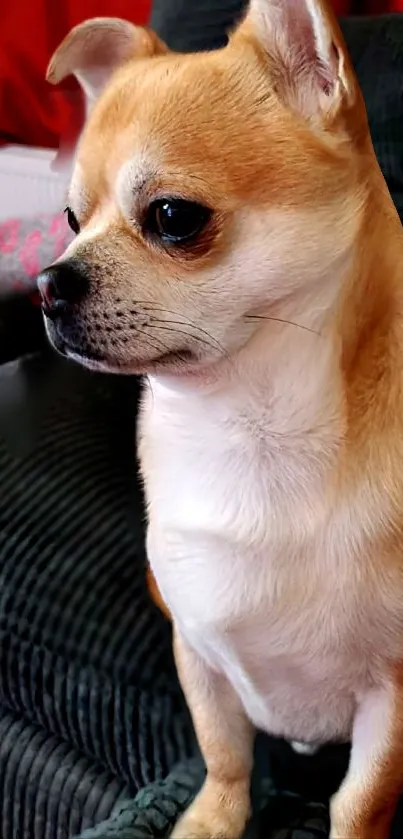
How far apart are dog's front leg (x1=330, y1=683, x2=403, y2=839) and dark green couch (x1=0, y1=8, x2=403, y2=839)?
0.06 metres

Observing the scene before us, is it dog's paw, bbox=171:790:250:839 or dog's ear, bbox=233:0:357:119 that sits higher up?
dog's ear, bbox=233:0:357:119

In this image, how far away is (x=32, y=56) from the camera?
5.49ft

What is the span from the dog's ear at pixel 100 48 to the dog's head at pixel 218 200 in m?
0.11

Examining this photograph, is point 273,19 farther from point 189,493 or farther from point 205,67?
point 189,493

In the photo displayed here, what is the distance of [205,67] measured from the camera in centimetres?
57

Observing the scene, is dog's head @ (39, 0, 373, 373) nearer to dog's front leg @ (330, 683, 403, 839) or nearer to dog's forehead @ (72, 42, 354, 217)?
dog's forehead @ (72, 42, 354, 217)

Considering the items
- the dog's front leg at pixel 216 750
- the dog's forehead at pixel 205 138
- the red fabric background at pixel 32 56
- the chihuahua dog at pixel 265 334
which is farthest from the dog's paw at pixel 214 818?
the red fabric background at pixel 32 56

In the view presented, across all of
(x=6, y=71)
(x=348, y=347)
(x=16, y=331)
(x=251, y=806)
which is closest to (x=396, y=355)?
(x=348, y=347)

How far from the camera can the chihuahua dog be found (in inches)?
21.2

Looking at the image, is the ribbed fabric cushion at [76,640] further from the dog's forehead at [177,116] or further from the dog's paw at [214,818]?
the dog's forehead at [177,116]

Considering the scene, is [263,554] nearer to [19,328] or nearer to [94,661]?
[94,661]

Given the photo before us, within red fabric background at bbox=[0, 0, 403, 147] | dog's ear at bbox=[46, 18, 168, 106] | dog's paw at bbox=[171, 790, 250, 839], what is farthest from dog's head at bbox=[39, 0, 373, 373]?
red fabric background at bbox=[0, 0, 403, 147]

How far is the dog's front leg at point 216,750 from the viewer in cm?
72

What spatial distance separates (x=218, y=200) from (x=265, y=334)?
9 centimetres
